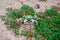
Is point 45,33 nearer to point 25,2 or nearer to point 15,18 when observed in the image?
point 15,18

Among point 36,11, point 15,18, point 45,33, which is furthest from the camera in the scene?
point 36,11

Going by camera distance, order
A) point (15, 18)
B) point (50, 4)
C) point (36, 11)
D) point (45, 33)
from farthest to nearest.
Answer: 1. point (50, 4)
2. point (36, 11)
3. point (15, 18)
4. point (45, 33)

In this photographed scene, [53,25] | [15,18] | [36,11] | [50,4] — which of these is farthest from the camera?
[50,4]

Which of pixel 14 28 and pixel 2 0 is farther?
pixel 2 0

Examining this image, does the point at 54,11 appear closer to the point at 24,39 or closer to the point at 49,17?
the point at 49,17

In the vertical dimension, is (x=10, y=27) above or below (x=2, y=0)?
below

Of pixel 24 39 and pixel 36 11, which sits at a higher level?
pixel 36 11

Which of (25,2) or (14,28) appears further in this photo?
(25,2)

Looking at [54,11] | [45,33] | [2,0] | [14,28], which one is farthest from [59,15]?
[2,0]

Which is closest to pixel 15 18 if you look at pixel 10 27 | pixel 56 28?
pixel 10 27
